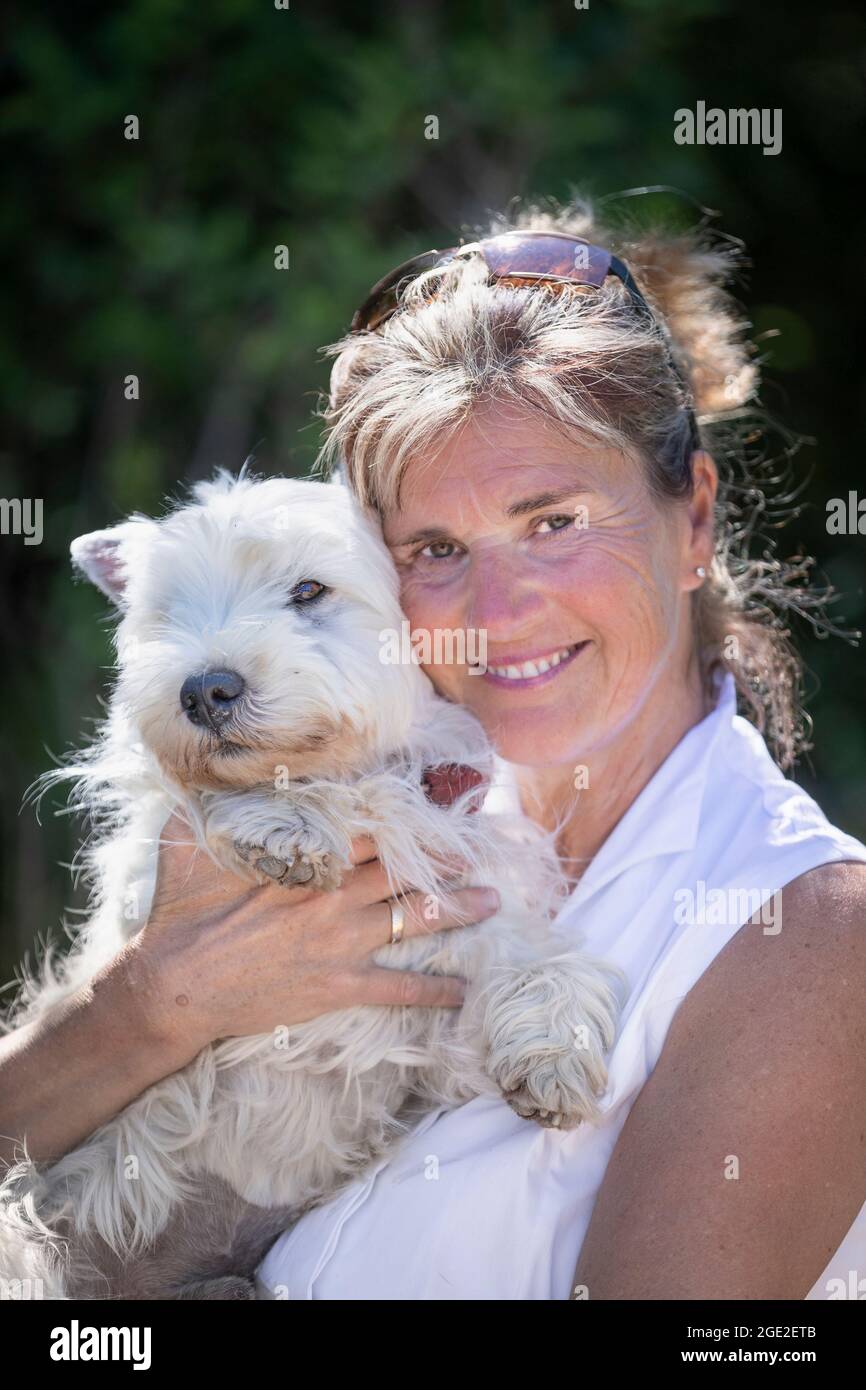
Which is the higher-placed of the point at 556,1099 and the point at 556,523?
the point at 556,523

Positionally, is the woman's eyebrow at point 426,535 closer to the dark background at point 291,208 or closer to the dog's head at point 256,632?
the dog's head at point 256,632

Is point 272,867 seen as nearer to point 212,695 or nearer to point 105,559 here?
point 212,695

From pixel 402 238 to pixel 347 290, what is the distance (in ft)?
1.45

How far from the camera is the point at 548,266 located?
2.50 meters

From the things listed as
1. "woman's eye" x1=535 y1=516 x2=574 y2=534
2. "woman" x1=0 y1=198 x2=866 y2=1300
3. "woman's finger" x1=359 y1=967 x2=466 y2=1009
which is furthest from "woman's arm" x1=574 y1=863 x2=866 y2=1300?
"woman's eye" x1=535 y1=516 x2=574 y2=534

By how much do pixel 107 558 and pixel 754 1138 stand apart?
165 centimetres

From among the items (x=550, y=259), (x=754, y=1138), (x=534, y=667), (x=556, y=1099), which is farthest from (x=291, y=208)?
(x=754, y=1138)

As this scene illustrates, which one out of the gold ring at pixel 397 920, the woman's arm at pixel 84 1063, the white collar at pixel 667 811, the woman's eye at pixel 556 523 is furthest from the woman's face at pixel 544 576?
the woman's arm at pixel 84 1063

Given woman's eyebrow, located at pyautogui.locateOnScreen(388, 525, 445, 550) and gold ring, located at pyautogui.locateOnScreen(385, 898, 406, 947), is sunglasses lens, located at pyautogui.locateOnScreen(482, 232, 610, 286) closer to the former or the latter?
woman's eyebrow, located at pyautogui.locateOnScreen(388, 525, 445, 550)

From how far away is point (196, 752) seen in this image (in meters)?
2.28

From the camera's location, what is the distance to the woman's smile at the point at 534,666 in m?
2.44
